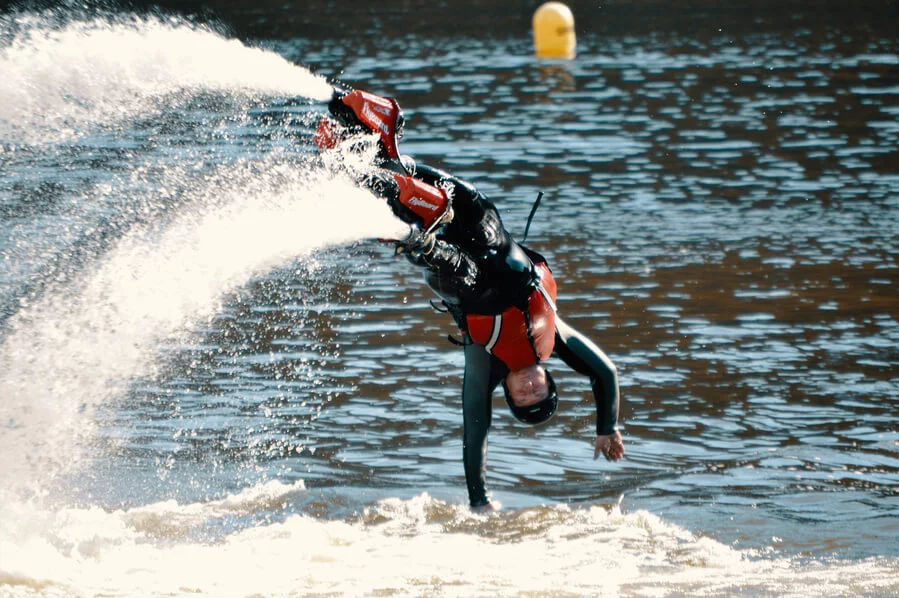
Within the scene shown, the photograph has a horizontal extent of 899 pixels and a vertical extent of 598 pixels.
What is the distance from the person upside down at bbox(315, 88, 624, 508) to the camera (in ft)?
22.1

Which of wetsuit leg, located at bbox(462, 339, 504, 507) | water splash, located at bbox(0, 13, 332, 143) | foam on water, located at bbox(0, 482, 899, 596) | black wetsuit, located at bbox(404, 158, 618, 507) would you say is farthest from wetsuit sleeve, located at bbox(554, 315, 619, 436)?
water splash, located at bbox(0, 13, 332, 143)

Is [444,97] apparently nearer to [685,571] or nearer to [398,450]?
[398,450]

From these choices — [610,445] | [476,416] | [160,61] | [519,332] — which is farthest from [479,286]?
[160,61]

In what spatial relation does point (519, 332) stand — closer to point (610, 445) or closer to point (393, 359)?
point (610, 445)

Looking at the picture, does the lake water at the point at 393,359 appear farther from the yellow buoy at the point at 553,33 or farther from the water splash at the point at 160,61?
the yellow buoy at the point at 553,33

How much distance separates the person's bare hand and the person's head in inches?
17.5

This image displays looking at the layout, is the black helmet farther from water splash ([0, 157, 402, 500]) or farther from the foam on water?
water splash ([0, 157, 402, 500])

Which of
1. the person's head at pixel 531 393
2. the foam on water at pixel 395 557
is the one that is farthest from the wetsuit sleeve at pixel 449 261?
the foam on water at pixel 395 557

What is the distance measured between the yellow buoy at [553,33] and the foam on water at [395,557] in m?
22.4

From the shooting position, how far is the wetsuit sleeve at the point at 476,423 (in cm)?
789

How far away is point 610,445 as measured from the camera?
7840 mm

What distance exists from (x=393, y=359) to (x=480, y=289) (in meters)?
3.79

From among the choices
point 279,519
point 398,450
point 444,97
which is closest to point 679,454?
point 398,450

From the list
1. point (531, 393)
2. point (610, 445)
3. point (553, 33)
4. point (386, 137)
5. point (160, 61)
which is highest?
point (160, 61)
